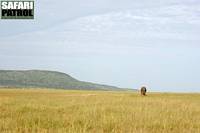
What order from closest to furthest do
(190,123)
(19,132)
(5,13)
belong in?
(19,132) < (190,123) < (5,13)

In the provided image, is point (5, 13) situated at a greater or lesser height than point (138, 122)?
greater

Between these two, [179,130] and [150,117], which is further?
[150,117]

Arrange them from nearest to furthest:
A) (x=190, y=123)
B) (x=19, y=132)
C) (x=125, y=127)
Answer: (x=19, y=132)
(x=125, y=127)
(x=190, y=123)

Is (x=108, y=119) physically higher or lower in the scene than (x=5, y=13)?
lower

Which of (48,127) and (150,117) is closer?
(48,127)

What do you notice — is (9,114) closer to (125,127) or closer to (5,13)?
(125,127)

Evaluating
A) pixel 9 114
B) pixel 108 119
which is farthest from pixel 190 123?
pixel 9 114

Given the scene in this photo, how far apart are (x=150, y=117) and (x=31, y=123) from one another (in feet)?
18.8

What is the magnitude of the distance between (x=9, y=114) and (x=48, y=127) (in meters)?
5.42

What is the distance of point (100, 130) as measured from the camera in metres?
16.7

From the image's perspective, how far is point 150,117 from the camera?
859 inches

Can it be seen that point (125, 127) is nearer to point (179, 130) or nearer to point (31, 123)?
point (179, 130)

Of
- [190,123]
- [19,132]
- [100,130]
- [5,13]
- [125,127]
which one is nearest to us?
[19,132]

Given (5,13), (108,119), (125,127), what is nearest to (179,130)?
(125,127)
